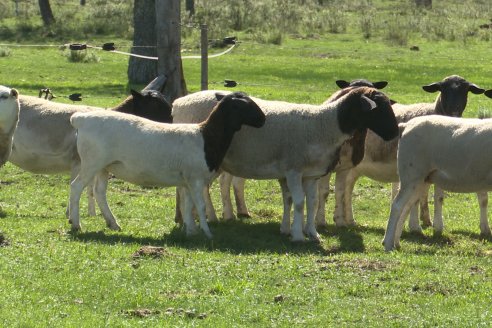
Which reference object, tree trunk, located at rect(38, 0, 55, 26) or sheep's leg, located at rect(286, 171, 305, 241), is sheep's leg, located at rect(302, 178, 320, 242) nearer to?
sheep's leg, located at rect(286, 171, 305, 241)

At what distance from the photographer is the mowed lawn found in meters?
9.19

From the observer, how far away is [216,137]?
13.4 m

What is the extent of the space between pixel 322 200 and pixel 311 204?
1.47m

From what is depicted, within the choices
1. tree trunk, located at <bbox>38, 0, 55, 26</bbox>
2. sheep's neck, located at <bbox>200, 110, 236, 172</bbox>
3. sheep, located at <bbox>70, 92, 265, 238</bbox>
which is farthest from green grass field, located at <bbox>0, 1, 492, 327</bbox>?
tree trunk, located at <bbox>38, 0, 55, 26</bbox>

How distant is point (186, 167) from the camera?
13.3 m

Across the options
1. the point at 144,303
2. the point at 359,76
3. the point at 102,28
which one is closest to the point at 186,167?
the point at 144,303

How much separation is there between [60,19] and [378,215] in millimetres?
34876

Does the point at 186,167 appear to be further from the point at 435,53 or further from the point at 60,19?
the point at 60,19

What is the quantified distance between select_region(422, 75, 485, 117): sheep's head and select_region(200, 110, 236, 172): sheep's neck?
3.67 m

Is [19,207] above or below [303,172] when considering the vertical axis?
below

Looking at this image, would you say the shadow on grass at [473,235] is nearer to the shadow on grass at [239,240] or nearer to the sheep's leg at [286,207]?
the shadow on grass at [239,240]

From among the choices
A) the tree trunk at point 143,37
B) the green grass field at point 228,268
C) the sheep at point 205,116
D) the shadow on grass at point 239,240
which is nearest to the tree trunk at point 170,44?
the green grass field at point 228,268

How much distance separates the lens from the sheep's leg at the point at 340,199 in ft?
50.9

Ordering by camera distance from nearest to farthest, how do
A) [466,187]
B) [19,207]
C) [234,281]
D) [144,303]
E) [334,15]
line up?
[144,303], [234,281], [466,187], [19,207], [334,15]
